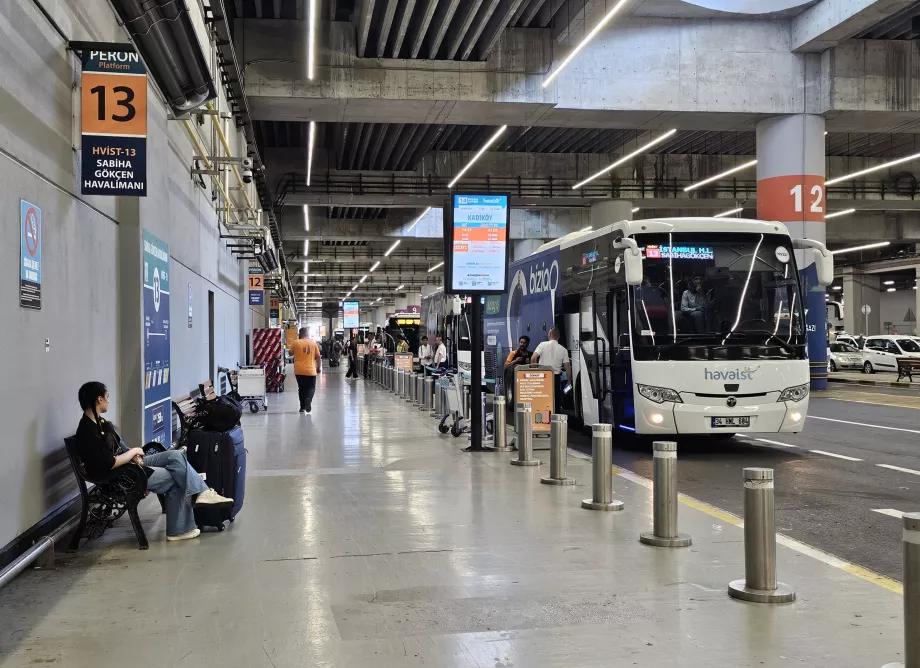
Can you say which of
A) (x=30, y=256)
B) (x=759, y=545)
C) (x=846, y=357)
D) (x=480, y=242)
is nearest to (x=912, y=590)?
(x=759, y=545)

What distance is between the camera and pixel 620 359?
39.9 feet

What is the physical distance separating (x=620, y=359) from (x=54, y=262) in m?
7.77

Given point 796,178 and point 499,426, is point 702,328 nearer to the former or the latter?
point 499,426

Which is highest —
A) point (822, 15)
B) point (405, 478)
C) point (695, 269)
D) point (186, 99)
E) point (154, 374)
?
point (822, 15)

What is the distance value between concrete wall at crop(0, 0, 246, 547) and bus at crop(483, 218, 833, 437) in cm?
622

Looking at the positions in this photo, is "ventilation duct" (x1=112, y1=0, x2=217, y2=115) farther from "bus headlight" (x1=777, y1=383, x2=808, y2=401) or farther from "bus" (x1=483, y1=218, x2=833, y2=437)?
"bus headlight" (x1=777, y1=383, x2=808, y2=401)

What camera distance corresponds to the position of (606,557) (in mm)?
6289

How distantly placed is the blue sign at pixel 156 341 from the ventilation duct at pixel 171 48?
1892 mm

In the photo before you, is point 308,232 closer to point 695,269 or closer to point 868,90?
point 868,90

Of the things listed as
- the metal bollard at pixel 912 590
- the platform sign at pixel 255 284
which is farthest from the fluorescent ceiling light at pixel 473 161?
the metal bollard at pixel 912 590

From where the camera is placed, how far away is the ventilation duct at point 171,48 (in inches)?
330

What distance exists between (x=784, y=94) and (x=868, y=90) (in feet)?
7.05

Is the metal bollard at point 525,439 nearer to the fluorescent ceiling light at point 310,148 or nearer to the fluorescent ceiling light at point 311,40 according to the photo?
the fluorescent ceiling light at point 311,40


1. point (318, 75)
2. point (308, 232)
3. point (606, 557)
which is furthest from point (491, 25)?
point (308, 232)
